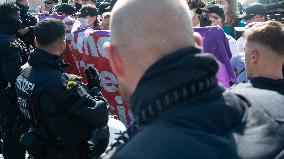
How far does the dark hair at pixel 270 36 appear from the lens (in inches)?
101

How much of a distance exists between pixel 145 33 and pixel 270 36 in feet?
5.43

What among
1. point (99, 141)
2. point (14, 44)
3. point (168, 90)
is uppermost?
point (168, 90)

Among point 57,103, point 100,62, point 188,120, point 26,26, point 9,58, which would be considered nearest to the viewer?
point 188,120

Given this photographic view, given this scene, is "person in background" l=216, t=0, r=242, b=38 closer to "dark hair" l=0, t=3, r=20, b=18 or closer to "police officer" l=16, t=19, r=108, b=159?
"police officer" l=16, t=19, r=108, b=159

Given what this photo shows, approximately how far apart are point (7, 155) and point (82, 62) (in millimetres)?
1270

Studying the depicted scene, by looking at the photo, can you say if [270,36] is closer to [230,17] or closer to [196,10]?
[196,10]

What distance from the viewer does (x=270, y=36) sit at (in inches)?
103

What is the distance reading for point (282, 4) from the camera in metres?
7.70

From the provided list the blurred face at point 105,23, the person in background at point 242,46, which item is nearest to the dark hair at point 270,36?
the person in background at point 242,46

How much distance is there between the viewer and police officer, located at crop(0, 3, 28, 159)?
4.39 meters

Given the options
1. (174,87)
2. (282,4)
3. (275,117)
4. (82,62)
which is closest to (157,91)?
(174,87)

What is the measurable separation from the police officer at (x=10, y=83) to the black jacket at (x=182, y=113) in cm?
352

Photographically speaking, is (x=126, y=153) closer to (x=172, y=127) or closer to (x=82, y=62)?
(x=172, y=127)

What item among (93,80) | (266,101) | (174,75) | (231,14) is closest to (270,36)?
(266,101)
